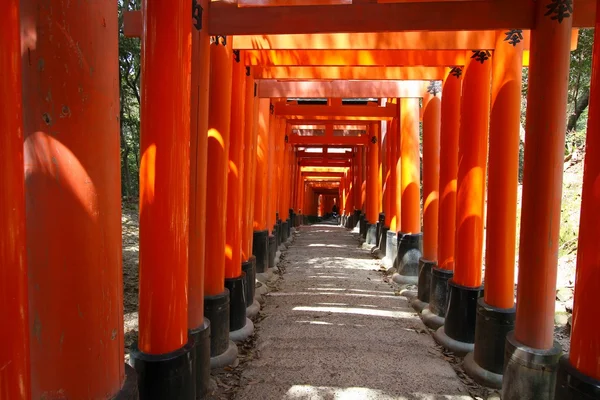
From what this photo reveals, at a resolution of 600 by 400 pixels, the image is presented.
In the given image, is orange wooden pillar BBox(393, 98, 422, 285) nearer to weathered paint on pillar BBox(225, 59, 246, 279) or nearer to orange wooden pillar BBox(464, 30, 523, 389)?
orange wooden pillar BBox(464, 30, 523, 389)

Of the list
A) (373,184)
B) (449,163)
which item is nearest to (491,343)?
(449,163)

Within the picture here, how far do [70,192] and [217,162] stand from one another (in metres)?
2.12

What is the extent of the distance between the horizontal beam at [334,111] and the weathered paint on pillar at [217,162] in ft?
17.9

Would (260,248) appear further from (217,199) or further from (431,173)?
(217,199)

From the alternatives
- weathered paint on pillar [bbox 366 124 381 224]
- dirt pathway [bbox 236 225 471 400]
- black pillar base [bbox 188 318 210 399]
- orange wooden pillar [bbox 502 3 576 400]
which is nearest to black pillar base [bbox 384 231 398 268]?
dirt pathway [bbox 236 225 471 400]

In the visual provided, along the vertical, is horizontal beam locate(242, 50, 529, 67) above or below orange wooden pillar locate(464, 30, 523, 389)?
above

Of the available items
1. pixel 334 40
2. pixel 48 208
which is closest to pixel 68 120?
pixel 48 208

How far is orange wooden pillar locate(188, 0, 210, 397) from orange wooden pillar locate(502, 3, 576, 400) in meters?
2.31

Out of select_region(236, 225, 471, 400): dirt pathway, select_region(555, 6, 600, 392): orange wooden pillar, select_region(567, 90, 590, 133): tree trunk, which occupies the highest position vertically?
select_region(567, 90, 590, 133): tree trunk

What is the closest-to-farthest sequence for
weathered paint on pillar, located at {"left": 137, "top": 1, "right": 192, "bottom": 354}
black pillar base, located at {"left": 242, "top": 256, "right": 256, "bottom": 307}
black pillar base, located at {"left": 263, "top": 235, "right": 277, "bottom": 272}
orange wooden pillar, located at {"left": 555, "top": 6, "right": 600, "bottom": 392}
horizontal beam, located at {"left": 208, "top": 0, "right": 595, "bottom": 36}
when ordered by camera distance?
orange wooden pillar, located at {"left": 555, "top": 6, "right": 600, "bottom": 392}
weathered paint on pillar, located at {"left": 137, "top": 1, "right": 192, "bottom": 354}
horizontal beam, located at {"left": 208, "top": 0, "right": 595, "bottom": 36}
black pillar base, located at {"left": 242, "top": 256, "right": 256, "bottom": 307}
black pillar base, located at {"left": 263, "top": 235, "right": 277, "bottom": 272}

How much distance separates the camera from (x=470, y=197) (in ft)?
14.3

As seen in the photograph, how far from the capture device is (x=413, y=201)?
7531 mm

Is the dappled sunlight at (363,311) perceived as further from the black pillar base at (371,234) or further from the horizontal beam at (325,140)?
the horizontal beam at (325,140)

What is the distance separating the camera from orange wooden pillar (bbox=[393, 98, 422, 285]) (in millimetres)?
7453
